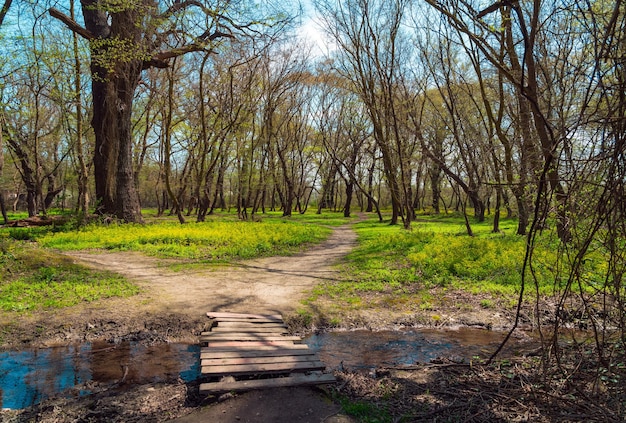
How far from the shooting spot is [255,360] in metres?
4.63

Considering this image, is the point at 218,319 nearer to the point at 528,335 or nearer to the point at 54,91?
the point at 528,335

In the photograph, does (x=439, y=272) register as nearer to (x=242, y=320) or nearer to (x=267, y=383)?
(x=242, y=320)

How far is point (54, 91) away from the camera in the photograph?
2016 cm

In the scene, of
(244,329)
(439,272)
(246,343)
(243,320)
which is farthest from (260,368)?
(439,272)

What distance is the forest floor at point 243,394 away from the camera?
11.9 feet

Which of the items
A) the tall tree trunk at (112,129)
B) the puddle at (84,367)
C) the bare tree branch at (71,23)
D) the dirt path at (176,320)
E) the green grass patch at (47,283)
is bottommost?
the puddle at (84,367)

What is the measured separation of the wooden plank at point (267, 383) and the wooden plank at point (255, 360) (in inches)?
12.7

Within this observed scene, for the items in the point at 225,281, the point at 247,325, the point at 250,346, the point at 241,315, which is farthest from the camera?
the point at 225,281

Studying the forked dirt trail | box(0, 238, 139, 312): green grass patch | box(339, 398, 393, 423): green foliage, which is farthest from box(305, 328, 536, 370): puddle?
box(0, 238, 139, 312): green grass patch

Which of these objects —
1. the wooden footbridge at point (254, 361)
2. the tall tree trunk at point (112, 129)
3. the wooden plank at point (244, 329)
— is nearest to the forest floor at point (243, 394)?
the wooden footbridge at point (254, 361)

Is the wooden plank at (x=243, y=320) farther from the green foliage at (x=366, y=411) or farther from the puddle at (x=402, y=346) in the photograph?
the green foliage at (x=366, y=411)

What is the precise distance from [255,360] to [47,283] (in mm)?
5717

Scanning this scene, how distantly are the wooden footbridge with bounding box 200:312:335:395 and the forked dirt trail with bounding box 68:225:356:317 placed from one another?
1587mm

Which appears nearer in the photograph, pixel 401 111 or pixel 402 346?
pixel 402 346
